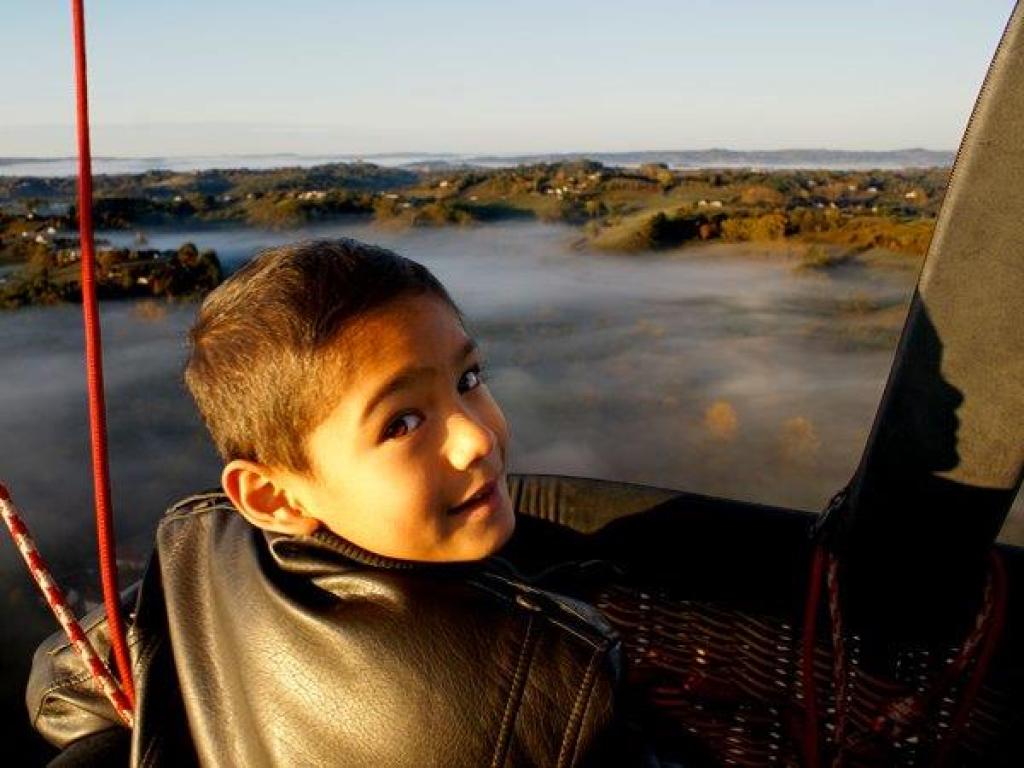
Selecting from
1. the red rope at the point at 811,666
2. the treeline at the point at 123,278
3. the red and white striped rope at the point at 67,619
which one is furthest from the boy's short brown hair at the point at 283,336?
the treeline at the point at 123,278

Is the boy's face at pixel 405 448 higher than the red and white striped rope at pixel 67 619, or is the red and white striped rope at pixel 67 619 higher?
the boy's face at pixel 405 448

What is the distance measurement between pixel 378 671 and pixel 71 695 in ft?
1.51

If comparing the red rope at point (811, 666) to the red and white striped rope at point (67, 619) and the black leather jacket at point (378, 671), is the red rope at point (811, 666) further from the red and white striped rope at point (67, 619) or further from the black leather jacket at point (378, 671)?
the red and white striped rope at point (67, 619)

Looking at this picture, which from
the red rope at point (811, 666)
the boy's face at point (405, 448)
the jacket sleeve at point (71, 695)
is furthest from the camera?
the red rope at point (811, 666)

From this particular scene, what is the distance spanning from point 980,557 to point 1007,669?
0.14 meters

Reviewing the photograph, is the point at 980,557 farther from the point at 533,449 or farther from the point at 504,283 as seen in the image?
the point at 504,283

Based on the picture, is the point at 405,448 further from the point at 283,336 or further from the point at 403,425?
the point at 283,336

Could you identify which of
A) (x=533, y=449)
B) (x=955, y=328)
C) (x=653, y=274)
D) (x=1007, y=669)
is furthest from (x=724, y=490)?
(x=653, y=274)

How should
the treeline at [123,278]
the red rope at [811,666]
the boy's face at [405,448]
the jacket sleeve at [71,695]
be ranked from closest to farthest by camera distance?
the boy's face at [405,448], the jacket sleeve at [71,695], the red rope at [811,666], the treeline at [123,278]

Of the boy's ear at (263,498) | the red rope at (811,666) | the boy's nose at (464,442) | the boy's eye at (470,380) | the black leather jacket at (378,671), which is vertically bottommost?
the red rope at (811,666)

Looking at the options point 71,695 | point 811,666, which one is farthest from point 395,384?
point 811,666

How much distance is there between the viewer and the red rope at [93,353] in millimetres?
640

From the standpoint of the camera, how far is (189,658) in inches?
28.6

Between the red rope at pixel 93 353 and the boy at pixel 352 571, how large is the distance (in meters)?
0.03
